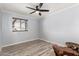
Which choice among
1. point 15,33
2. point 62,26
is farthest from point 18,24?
point 62,26

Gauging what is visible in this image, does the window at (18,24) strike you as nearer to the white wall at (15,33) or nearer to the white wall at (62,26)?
the white wall at (15,33)

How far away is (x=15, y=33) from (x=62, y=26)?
126 cm

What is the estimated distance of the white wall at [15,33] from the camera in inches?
70.8

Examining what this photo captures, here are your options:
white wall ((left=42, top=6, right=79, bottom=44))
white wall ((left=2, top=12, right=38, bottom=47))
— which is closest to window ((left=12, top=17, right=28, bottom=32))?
white wall ((left=2, top=12, right=38, bottom=47))

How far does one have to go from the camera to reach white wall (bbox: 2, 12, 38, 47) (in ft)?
5.90

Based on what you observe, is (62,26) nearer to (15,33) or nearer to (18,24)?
(18,24)

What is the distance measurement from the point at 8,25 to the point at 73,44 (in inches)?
65.9

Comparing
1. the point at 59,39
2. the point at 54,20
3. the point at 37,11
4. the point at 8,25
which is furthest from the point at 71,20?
the point at 8,25

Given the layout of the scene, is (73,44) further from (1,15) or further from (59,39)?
(1,15)

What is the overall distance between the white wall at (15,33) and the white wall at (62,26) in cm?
Result: 28

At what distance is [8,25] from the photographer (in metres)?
1.77

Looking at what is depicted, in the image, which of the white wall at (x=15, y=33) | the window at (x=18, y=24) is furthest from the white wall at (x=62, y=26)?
the window at (x=18, y=24)

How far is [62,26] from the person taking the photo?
1.85 metres

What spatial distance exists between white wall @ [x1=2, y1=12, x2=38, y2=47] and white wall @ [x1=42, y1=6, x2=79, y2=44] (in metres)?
0.28
